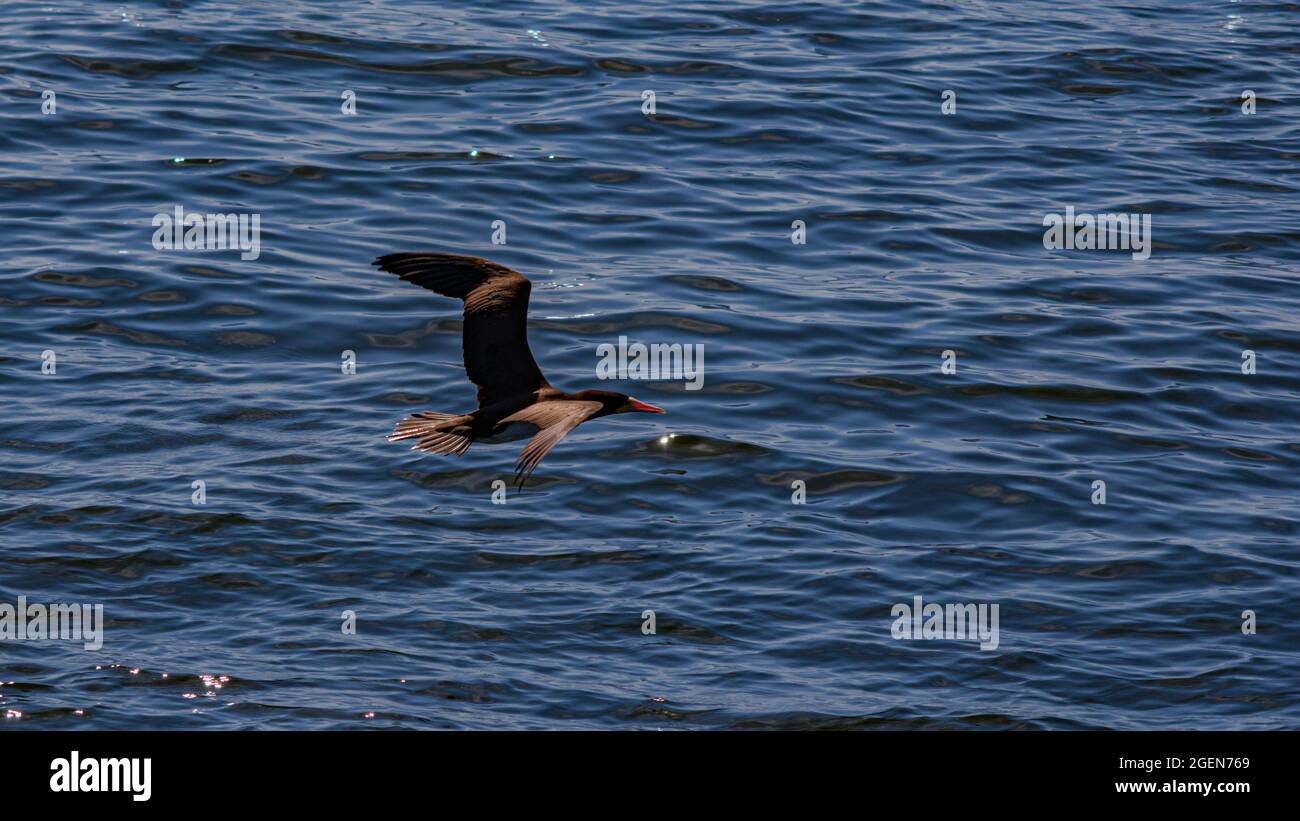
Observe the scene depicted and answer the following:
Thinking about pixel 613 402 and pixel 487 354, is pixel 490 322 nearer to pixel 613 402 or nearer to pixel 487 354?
pixel 487 354

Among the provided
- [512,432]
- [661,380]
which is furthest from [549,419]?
[661,380]

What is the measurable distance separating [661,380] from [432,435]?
4973mm

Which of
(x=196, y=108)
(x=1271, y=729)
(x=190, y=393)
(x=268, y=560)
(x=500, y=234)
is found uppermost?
(x=196, y=108)

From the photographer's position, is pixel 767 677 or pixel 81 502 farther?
pixel 81 502

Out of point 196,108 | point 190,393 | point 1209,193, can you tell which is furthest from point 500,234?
point 1209,193

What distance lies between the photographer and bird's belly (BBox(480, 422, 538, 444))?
32.8 feet

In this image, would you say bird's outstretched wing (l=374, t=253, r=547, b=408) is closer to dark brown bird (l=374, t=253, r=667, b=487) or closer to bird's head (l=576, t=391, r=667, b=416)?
dark brown bird (l=374, t=253, r=667, b=487)

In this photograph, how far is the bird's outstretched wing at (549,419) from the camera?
338 inches

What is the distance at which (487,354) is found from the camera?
10.6 metres

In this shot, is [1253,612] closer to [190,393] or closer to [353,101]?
[190,393]

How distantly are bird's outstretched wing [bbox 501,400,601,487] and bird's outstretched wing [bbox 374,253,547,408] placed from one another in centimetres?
59

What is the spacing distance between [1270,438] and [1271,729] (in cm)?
438

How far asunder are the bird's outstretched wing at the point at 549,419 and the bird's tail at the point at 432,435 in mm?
349

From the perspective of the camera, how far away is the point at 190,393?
46.4ft
